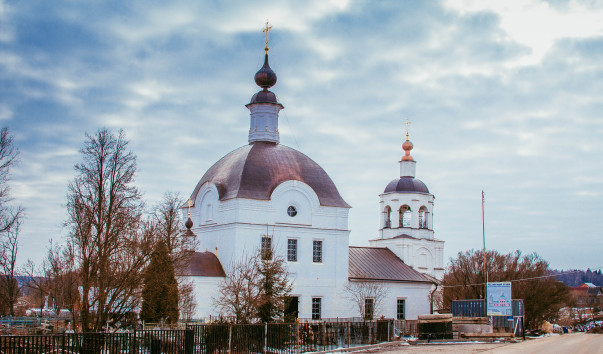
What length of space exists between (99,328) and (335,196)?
20485mm

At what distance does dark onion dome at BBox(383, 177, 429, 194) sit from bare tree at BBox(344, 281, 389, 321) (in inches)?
427

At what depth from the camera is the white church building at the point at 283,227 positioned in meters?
38.7

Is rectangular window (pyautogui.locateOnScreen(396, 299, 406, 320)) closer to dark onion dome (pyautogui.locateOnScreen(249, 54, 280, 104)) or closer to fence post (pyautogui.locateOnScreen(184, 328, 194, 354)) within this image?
dark onion dome (pyautogui.locateOnScreen(249, 54, 280, 104))

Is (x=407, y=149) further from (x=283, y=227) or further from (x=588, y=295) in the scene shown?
(x=588, y=295)

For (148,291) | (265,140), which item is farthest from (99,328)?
(265,140)

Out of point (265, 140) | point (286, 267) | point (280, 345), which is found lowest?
point (280, 345)

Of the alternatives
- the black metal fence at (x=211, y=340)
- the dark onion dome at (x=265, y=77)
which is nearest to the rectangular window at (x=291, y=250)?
the black metal fence at (x=211, y=340)

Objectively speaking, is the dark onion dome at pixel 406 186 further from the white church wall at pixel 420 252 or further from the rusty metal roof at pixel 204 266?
the rusty metal roof at pixel 204 266

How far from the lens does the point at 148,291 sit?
28.8 m

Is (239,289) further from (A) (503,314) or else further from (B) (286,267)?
(A) (503,314)

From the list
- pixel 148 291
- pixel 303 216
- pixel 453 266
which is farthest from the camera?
pixel 453 266

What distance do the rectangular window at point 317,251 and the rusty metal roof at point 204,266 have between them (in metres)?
5.78

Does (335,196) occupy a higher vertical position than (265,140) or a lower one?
lower

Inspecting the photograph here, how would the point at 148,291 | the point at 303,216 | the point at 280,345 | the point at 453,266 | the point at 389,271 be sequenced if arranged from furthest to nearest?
the point at 453,266 → the point at 389,271 → the point at 303,216 → the point at 148,291 → the point at 280,345
